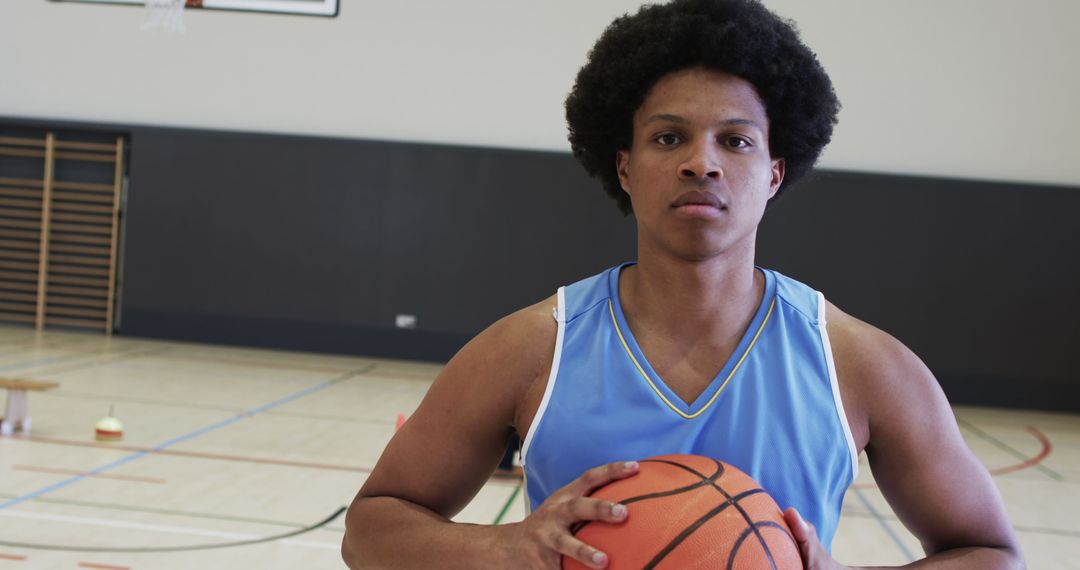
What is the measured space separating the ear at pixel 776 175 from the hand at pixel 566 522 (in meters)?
0.57

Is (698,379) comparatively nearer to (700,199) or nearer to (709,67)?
(700,199)

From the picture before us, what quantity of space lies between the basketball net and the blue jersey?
8213mm

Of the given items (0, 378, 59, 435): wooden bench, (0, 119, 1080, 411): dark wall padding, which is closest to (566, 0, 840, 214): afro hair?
(0, 378, 59, 435): wooden bench

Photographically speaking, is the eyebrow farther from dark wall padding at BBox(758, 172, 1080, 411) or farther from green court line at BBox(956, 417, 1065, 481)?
dark wall padding at BBox(758, 172, 1080, 411)

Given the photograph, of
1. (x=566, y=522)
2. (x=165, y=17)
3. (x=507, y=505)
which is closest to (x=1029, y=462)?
(x=507, y=505)

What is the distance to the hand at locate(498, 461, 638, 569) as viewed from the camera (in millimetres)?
1140

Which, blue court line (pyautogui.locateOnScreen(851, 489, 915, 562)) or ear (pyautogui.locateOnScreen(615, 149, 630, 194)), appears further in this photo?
blue court line (pyautogui.locateOnScreen(851, 489, 915, 562))

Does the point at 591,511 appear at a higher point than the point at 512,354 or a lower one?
lower

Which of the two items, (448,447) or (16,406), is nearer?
(448,447)

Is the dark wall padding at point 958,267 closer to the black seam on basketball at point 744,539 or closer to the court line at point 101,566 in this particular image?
the court line at point 101,566

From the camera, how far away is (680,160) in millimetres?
1349

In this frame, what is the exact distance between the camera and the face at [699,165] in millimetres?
1331

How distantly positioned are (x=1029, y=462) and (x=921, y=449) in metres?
5.25

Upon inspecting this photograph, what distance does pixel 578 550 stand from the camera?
44.6 inches
